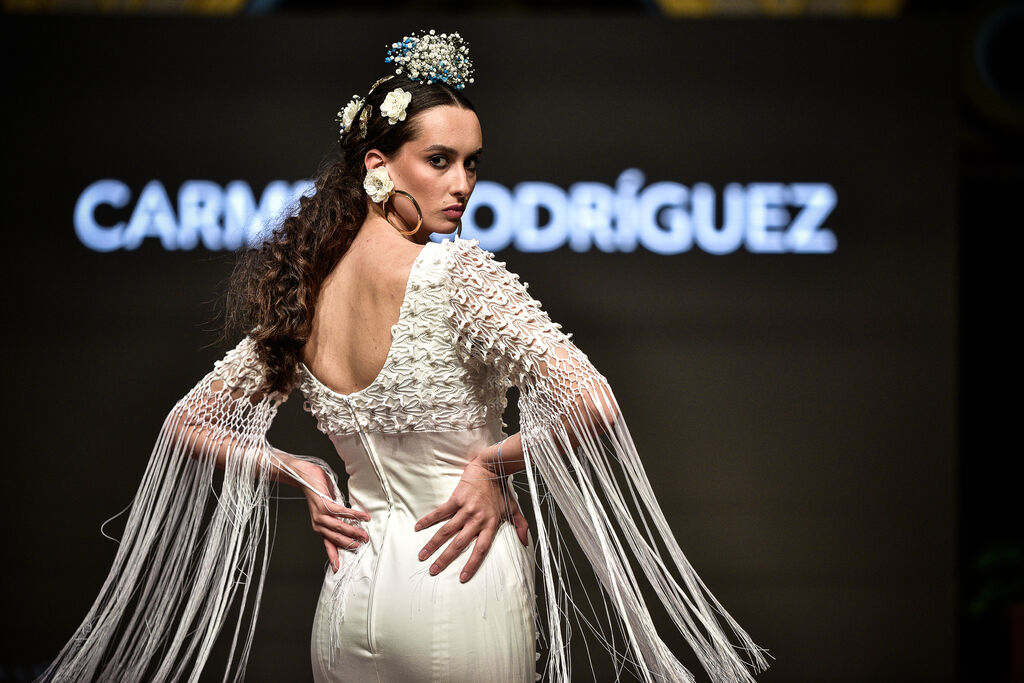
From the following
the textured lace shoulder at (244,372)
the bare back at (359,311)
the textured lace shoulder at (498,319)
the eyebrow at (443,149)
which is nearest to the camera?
the textured lace shoulder at (498,319)

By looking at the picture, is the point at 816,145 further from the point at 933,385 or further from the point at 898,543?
the point at 898,543

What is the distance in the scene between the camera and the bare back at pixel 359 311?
1.62 metres

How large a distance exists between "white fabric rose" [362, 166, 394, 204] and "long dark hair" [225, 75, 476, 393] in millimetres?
45

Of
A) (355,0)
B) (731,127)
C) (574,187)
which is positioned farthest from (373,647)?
(355,0)

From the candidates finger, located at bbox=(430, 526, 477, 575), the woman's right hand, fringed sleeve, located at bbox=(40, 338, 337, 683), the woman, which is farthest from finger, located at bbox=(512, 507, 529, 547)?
fringed sleeve, located at bbox=(40, 338, 337, 683)

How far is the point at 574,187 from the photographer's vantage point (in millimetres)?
3836

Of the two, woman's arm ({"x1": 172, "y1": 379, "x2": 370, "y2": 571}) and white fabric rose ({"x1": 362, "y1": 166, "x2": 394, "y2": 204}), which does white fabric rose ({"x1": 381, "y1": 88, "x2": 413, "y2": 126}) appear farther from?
woman's arm ({"x1": 172, "y1": 379, "x2": 370, "y2": 571})

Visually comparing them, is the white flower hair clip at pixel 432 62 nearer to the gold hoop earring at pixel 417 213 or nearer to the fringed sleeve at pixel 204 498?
the gold hoop earring at pixel 417 213

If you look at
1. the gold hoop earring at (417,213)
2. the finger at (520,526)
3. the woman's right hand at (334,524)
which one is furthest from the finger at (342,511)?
the gold hoop earring at (417,213)

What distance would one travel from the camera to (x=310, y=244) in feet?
5.84

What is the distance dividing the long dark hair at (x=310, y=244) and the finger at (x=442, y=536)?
41cm

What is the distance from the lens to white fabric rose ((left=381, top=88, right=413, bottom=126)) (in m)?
1.73

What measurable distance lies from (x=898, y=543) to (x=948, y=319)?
888 mm

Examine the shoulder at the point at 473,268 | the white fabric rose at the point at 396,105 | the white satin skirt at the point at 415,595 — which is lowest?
the white satin skirt at the point at 415,595
